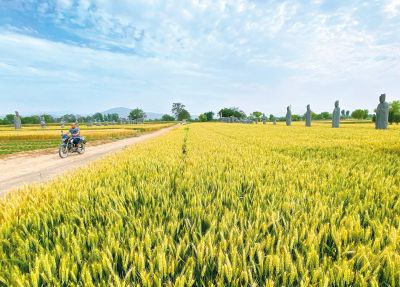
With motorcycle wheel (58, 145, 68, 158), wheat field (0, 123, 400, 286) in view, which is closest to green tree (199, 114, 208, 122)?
motorcycle wheel (58, 145, 68, 158)

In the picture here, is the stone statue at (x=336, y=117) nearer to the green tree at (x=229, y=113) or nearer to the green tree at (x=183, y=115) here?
the green tree at (x=229, y=113)

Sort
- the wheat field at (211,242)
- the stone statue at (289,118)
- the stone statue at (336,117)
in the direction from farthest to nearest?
the stone statue at (289,118), the stone statue at (336,117), the wheat field at (211,242)

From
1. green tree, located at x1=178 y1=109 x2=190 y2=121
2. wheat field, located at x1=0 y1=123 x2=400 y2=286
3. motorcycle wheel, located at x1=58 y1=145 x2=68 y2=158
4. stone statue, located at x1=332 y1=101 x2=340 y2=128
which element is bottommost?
motorcycle wheel, located at x1=58 y1=145 x2=68 y2=158

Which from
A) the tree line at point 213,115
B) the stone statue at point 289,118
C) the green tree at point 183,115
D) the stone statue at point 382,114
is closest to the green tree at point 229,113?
the tree line at point 213,115

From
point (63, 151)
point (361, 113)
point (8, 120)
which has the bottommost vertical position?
point (63, 151)

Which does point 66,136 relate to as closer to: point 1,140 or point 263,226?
point 263,226

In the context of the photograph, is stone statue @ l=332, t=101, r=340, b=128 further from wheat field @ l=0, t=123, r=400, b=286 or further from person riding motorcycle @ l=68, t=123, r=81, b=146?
wheat field @ l=0, t=123, r=400, b=286

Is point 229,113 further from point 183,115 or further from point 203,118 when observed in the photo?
point 183,115

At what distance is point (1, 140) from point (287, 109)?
4353 cm

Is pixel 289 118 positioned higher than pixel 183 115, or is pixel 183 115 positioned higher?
pixel 183 115

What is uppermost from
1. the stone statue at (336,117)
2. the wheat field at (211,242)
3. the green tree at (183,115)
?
the green tree at (183,115)

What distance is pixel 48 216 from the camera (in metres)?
2.29

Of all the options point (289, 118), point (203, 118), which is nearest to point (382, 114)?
point (289, 118)

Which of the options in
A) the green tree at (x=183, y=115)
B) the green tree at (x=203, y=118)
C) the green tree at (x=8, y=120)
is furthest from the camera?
the green tree at (x=183, y=115)
